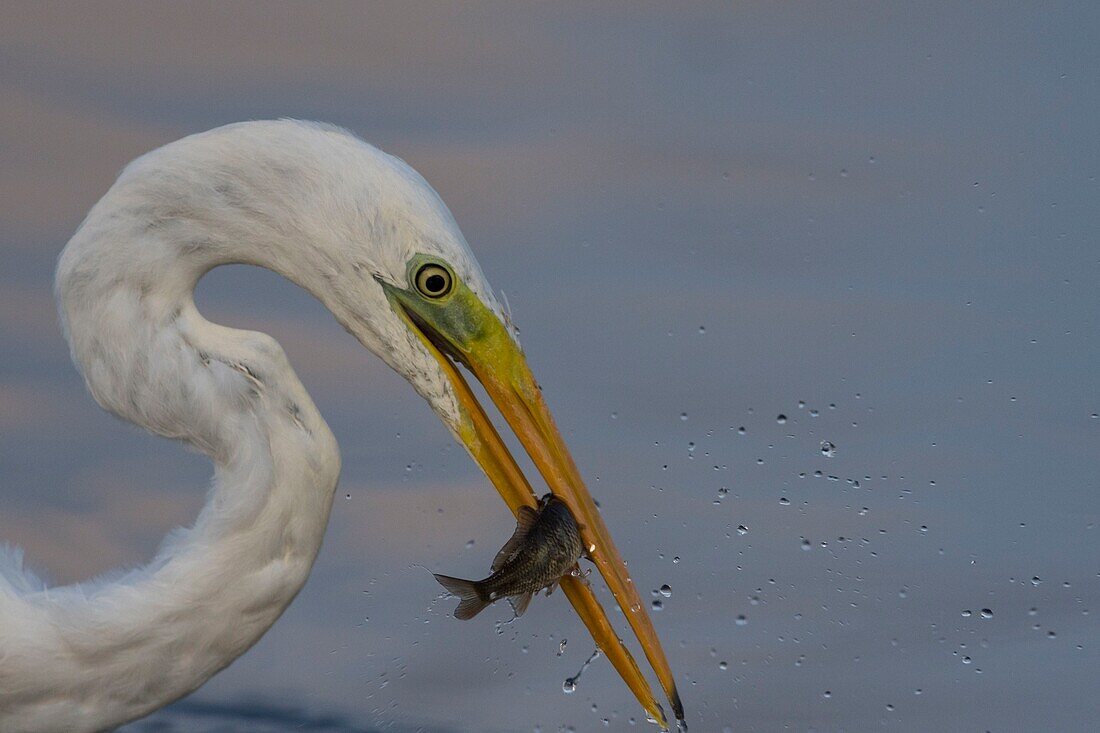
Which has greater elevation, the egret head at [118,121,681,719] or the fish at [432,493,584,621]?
the egret head at [118,121,681,719]

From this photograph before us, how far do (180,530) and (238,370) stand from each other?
1.35ft

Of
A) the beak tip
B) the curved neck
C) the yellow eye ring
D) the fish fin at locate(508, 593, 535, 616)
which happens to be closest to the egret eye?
the yellow eye ring

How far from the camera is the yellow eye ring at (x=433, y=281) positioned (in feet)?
8.62

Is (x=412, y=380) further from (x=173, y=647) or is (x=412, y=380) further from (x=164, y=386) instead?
(x=173, y=647)

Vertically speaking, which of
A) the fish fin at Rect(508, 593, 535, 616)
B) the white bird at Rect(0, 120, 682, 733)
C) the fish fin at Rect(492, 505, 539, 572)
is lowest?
the fish fin at Rect(508, 593, 535, 616)

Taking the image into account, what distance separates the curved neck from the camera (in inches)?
104

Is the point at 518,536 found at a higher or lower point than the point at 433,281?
lower

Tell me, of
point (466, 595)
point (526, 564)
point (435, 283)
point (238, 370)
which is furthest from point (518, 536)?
point (238, 370)

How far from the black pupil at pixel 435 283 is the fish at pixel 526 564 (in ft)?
1.64

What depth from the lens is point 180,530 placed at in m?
2.82

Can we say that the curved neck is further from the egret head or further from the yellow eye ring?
the yellow eye ring

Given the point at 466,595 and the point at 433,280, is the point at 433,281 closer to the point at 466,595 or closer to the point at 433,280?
the point at 433,280

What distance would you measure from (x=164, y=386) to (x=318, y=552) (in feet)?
1.57

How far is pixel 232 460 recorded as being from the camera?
8.82ft
